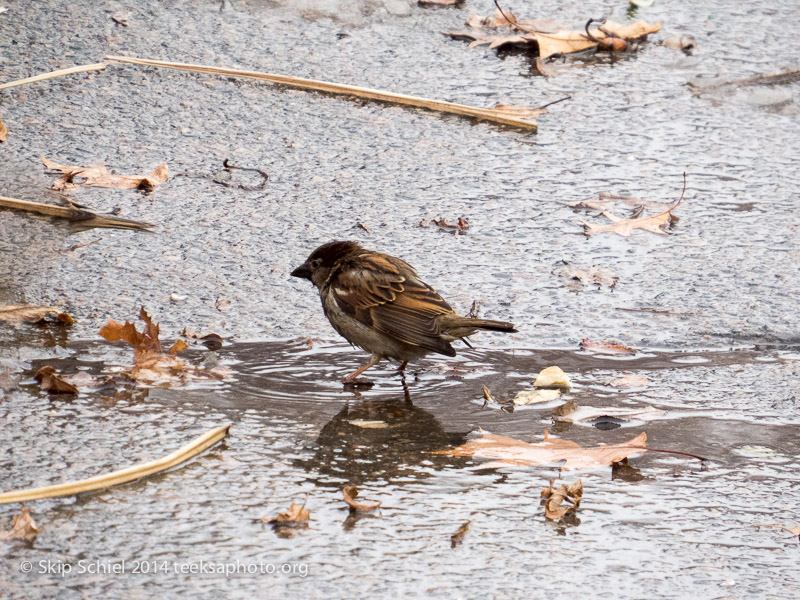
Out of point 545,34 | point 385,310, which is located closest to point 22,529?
point 385,310

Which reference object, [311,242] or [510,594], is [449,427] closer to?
[510,594]

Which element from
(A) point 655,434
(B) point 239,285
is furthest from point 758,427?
(B) point 239,285

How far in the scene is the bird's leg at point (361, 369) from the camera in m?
4.41

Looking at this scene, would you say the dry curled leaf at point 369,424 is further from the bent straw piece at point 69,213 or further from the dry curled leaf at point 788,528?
the bent straw piece at point 69,213

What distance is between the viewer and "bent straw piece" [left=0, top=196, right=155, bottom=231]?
541 cm

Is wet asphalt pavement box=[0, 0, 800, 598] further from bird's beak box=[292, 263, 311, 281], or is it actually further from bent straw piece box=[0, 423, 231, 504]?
bird's beak box=[292, 263, 311, 281]

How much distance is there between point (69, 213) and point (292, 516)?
2.97 metres

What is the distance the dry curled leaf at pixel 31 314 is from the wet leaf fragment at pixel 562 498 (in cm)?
239

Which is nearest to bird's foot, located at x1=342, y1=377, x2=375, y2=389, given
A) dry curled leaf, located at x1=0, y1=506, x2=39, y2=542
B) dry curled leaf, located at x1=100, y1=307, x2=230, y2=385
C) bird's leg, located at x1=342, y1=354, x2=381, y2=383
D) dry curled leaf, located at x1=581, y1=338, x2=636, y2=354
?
bird's leg, located at x1=342, y1=354, x2=381, y2=383

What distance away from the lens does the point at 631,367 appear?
449cm

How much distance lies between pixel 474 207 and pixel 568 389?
1.91 m

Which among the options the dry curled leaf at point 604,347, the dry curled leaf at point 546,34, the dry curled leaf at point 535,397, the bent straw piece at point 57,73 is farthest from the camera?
the dry curled leaf at point 546,34

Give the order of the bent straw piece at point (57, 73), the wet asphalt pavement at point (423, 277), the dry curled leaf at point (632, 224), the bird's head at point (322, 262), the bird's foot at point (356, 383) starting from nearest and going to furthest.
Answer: the wet asphalt pavement at point (423, 277)
the bird's foot at point (356, 383)
the bird's head at point (322, 262)
the dry curled leaf at point (632, 224)
the bent straw piece at point (57, 73)

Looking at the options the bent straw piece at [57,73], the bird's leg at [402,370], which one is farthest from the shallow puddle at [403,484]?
the bent straw piece at [57,73]
